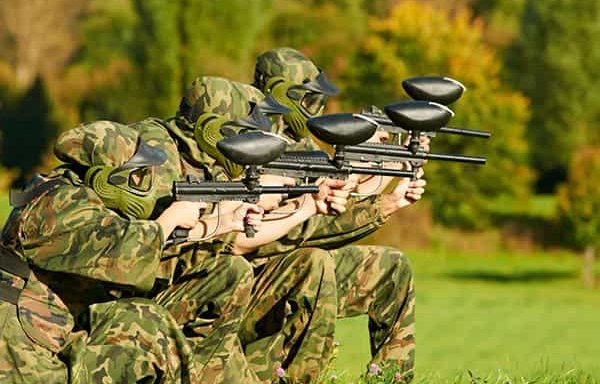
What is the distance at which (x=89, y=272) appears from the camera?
740cm

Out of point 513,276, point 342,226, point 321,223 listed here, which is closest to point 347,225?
point 342,226

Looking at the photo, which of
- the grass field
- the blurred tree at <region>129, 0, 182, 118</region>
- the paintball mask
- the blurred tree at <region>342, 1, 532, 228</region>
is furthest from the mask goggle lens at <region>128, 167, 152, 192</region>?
the blurred tree at <region>129, 0, 182, 118</region>

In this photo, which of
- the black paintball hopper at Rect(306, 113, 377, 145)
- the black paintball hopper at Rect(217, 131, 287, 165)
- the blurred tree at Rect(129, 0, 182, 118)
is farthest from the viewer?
the blurred tree at Rect(129, 0, 182, 118)

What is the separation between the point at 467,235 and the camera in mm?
37719

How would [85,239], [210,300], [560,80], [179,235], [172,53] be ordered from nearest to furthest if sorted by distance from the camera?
[85,239]
[179,235]
[210,300]
[172,53]
[560,80]

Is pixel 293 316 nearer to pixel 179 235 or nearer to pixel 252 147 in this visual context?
pixel 179 235

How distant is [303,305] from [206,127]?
1098 millimetres

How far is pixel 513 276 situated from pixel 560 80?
7998 millimetres

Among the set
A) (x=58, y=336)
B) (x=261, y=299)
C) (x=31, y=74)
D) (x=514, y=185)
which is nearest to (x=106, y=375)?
(x=58, y=336)

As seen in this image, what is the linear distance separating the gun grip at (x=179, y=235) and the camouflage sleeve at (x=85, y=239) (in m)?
0.42

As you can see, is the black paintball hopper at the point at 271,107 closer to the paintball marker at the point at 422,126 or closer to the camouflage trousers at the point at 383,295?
the paintball marker at the point at 422,126

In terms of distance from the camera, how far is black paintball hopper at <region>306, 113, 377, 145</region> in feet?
27.4

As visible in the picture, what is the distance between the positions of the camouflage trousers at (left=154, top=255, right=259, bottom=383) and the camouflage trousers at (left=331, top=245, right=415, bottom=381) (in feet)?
4.76

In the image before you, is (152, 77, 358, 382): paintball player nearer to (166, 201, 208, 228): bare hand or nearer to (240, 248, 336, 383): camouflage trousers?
(240, 248, 336, 383): camouflage trousers
